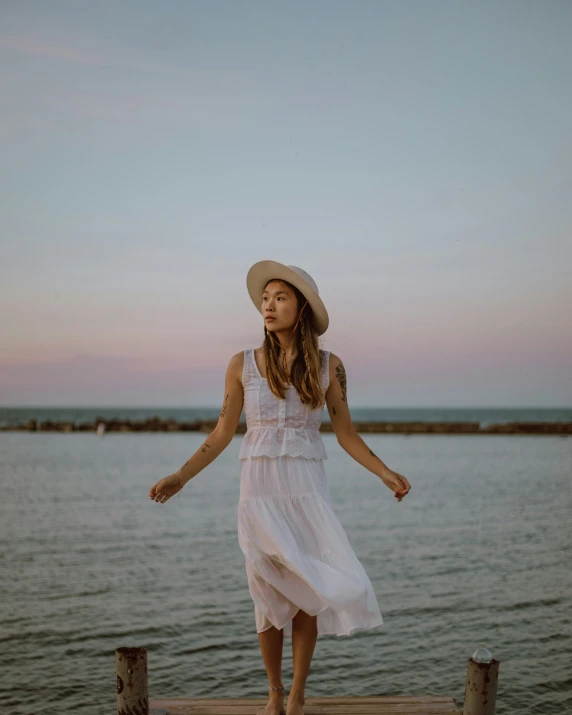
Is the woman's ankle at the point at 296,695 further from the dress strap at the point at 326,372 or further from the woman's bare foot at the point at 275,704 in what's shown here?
the dress strap at the point at 326,372

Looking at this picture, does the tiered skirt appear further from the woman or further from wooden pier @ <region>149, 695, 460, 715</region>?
wooden pier @ <region>149, 695, 460, 715</region>

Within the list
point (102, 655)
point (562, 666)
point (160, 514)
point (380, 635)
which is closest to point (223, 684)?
point (102, 655)

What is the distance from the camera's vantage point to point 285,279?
4.46 m

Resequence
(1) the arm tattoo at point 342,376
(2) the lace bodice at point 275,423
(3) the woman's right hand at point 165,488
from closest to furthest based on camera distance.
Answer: (3) the woman's right hand at point 165,488
(2) the lace bodice at point 275,423
(1) the arm tattoo at point 342,376

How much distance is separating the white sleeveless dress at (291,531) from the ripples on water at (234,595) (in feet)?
15.8

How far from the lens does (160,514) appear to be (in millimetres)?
19406

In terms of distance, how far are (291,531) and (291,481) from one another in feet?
0.87

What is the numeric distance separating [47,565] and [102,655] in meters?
4.67

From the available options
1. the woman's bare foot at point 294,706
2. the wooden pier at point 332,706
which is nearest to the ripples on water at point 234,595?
the wooden pier at point 332,706

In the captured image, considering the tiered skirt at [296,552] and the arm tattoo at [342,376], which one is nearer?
the tiered skirt at [296,552]

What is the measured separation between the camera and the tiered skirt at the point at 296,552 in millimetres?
4070

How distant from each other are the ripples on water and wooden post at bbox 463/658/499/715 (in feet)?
14.1

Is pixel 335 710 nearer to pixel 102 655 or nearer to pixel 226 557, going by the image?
pixel 102 655

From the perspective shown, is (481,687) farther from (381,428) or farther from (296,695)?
(381,428)
